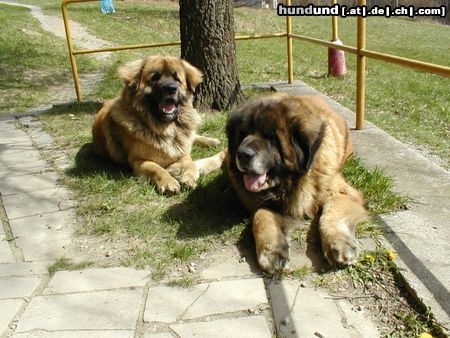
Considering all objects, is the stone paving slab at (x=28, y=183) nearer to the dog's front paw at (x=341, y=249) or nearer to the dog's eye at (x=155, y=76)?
the dog's eye at (x=155, y=76)

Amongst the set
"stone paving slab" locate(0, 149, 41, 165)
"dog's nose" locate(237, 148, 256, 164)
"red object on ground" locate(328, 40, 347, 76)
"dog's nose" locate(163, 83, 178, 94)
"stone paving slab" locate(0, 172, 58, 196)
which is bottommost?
"stone paving slab" locate(0, 172, 58, 196)

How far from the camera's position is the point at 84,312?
2385 mm

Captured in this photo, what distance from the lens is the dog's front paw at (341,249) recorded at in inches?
104

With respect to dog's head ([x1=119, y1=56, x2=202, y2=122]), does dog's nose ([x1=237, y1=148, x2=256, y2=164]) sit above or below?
below

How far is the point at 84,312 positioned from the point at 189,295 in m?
0.58

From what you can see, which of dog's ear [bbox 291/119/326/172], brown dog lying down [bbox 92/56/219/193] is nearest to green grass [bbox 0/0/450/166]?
dog's ear [bbox 291/119/326/172]

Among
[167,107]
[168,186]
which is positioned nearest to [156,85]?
[167,107]

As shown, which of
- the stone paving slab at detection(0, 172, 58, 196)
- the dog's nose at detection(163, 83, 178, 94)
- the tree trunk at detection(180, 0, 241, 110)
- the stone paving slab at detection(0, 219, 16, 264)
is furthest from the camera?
the tree trunk at detection(180, 0, 241, 110)

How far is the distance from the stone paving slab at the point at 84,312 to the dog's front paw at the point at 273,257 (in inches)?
29.6

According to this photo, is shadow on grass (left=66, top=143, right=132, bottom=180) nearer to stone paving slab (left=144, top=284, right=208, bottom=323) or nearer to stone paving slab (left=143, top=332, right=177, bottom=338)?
stone paving slab (left=144, top=284, right=208, bottom=323)

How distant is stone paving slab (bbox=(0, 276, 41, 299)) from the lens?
256cm

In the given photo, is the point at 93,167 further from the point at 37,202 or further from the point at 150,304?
the point at 150,304

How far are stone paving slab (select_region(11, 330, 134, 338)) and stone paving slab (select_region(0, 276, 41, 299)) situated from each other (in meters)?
0.37

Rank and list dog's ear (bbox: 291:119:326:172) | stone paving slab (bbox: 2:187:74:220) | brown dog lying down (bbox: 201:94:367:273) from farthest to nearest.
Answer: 1. stone paving slab (bbox: 2:187:74:220)
2. dog's ear (bbox: 291:119:326:172)
3. brown dog lying down (bbox: 201:94:367:273)
